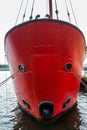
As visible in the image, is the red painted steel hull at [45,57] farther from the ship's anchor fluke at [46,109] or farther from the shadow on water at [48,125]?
the shadow on water at [48,125]

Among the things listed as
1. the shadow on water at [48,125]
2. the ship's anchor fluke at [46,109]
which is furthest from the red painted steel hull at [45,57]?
the shadow on water at [48,125]

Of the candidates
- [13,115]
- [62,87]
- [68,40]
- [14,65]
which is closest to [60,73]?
[62,87]

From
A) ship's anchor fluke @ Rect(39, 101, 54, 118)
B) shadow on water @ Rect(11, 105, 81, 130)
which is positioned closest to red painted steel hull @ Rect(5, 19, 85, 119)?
ship's anchor fluke @ Rect(39, 101, 54, 118)

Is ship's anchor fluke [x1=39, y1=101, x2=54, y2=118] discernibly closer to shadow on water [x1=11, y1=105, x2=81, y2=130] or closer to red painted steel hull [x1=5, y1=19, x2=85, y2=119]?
red painted steel hull [x1=5, y1=19, x2=85, y2=119]

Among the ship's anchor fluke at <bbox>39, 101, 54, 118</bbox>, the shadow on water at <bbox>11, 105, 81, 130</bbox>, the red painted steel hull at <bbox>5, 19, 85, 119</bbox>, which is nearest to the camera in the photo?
the red painted steel hull at <bbox>5, 19, 85, 119</bbox>

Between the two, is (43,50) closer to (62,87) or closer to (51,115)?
(62,87)

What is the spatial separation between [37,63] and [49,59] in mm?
438

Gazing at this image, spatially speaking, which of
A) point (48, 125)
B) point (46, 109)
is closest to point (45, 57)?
point (46, 109)

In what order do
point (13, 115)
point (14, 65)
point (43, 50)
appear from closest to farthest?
point (43, 50), point (14, 65), point (13, 115)

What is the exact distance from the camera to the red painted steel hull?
877cm

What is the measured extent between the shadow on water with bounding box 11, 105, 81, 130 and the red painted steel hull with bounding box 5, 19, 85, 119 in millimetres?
368

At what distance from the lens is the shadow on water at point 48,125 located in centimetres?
925

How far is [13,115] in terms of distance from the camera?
12.1 metres

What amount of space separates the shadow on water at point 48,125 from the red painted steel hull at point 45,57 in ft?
1.21
